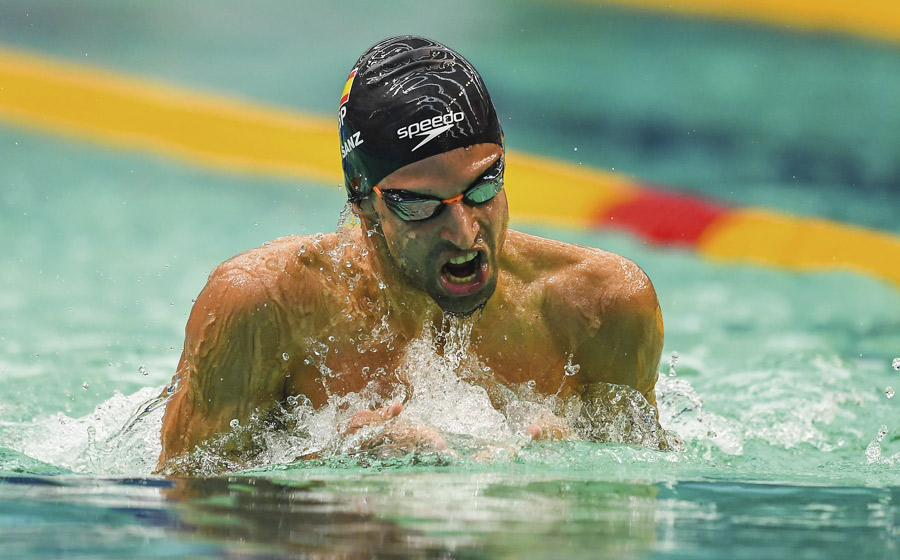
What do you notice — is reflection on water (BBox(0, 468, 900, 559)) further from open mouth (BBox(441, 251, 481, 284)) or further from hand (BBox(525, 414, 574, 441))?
open mouth (BBox(441, 251, 481, 284))

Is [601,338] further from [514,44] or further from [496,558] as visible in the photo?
[514,44]

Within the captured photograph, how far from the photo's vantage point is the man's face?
2174mm

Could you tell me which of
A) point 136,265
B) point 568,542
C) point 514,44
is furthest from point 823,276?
point 568,542

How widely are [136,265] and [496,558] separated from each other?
4.34m

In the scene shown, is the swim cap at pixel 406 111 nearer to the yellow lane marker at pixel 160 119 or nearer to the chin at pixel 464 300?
the chin at pixel 464 300

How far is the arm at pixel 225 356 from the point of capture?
2244mm

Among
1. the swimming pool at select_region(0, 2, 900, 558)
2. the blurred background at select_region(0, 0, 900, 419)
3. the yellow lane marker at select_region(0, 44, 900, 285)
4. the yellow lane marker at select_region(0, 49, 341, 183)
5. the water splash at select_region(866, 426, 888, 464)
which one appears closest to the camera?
the swimming pool at select_region(0, 2, 900, 558)

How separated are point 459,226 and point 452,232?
20 mm

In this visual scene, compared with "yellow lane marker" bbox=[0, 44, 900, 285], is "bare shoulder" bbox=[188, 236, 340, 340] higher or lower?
lower

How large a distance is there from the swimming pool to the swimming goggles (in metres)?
0.47

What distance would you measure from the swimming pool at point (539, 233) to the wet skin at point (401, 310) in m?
0.20

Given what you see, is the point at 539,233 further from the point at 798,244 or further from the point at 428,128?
the point at 428,128

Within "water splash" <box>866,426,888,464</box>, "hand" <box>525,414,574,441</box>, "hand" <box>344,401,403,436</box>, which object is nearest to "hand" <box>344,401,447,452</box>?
"hand" <box>344,401,403,436</box>

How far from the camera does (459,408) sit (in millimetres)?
2410
